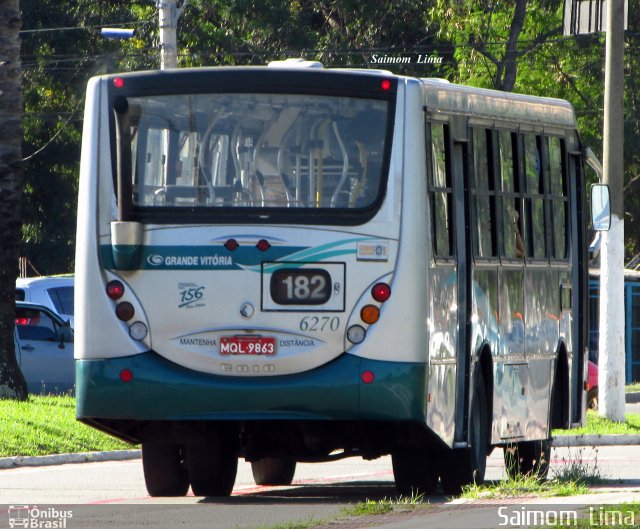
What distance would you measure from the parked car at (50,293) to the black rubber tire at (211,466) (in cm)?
1788

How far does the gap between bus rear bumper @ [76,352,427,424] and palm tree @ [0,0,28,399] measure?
982 centimetres

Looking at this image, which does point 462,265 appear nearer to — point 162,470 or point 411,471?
point 411,471

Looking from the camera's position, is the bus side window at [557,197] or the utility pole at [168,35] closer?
the bus side window at [557,197]

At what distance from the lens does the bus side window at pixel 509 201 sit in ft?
43.4

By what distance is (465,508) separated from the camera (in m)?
10.4

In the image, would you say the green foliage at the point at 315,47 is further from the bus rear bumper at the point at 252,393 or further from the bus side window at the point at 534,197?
the bus rear bumper at the point at 252,393

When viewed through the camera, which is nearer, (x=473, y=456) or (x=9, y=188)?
(x=473, y=456)

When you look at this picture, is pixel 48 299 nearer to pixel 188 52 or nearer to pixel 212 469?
pixel 188 52

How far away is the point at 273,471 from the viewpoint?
569 inches

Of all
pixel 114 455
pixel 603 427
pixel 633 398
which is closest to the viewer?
pixel 114 455

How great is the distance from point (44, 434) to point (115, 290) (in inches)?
269

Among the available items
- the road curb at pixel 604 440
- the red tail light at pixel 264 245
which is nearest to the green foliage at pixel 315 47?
the road curb at pixel 604 440

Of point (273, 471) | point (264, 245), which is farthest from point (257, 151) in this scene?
point (273, 471)

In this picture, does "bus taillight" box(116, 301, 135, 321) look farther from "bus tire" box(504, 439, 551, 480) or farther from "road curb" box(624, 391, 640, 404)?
"road curb" box(624, 391, 640, 404)
